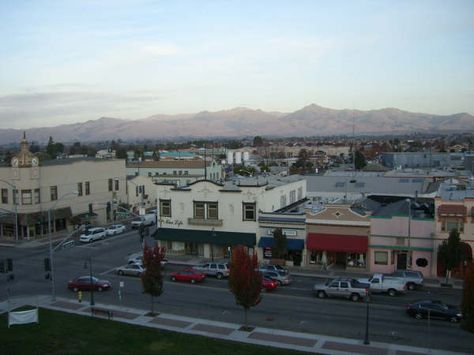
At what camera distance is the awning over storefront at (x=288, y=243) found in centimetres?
4691

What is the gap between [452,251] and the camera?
128ft

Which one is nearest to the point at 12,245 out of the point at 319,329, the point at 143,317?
the point at 143,317

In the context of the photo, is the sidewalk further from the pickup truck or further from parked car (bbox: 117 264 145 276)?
parked car (bbox: 117 264 145 276)

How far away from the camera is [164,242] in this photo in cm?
5319

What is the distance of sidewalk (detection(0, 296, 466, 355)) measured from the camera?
27.2 m

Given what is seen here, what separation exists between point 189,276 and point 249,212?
33.6ft

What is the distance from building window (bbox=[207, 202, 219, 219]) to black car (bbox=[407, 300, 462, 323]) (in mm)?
22638

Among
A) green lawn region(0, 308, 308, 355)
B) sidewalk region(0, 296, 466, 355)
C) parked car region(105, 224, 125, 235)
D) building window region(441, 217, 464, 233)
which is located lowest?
parked car region(105, 224, 125, 235)

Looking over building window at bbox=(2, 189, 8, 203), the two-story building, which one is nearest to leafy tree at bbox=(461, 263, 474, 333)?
the two-story building

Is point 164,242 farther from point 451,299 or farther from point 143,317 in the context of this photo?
point 451,299

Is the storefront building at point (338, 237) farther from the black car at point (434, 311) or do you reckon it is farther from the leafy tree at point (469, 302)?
the leafy tree at point (469, 302)

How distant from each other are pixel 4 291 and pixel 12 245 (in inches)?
820

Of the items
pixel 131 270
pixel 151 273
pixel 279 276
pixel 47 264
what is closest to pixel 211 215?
pixel 131 270

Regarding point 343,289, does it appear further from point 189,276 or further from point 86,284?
point 86,284
